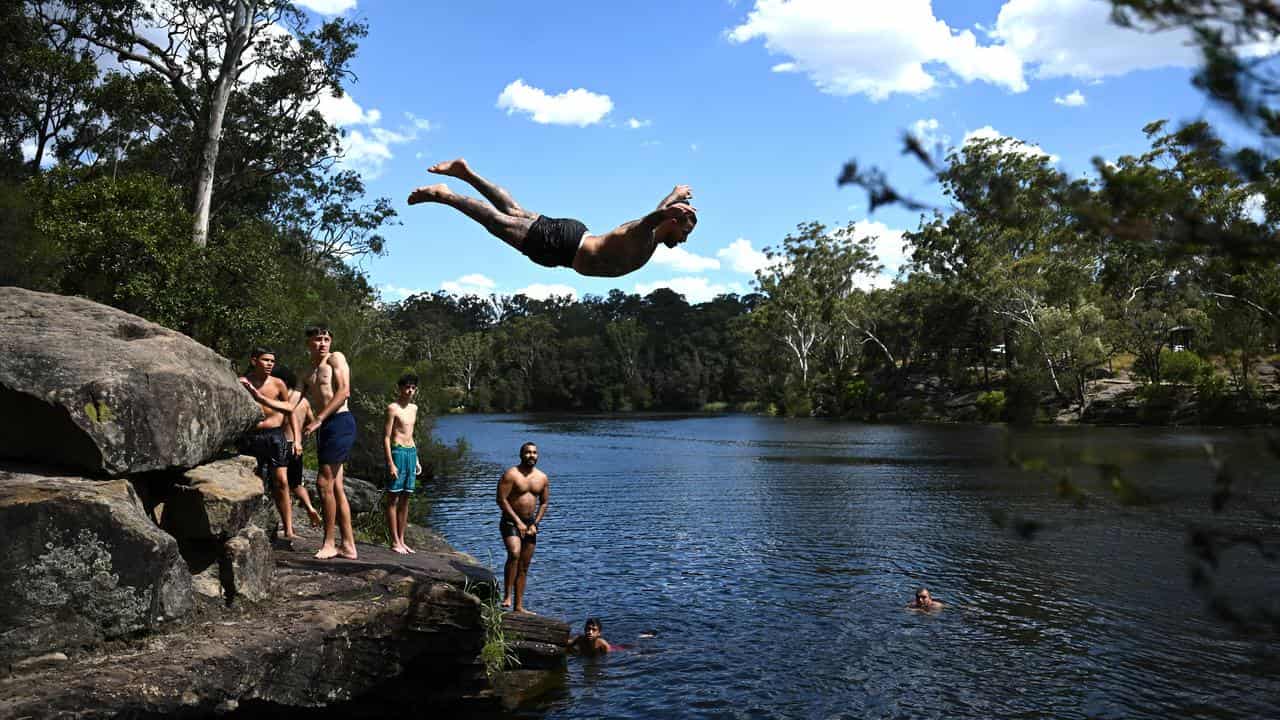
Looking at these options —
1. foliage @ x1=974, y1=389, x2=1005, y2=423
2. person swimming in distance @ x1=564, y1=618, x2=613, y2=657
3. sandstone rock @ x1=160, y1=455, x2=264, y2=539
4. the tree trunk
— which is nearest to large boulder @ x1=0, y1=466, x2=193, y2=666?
sandstone rock @ x1=160, y1=455, x2=264, y2=539

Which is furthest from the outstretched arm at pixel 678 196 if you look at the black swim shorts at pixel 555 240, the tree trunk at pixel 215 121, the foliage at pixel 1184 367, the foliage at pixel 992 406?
the foliage at pixel 992 406

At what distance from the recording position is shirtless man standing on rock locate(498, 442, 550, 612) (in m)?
10.7

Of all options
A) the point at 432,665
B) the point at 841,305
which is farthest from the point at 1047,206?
the point at 841,305

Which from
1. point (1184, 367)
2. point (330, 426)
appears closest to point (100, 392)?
point (330, 426)

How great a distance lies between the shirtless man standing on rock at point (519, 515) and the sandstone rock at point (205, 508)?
3178mm

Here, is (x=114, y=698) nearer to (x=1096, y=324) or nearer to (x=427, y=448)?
(x=427, y=448)

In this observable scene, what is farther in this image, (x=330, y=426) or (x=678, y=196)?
(x=330, y=426)

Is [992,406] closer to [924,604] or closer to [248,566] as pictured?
[924,604]

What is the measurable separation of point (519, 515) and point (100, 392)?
510 cm

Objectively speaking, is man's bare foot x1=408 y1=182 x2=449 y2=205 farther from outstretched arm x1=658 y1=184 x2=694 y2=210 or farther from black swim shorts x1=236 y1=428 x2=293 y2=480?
black swim shorts x1=236 y1=428 x2=293 y2=480

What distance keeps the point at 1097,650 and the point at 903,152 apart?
10399 millimetres

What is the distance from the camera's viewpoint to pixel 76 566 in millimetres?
6715

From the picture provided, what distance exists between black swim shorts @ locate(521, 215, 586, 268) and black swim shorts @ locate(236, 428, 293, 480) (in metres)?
5.45

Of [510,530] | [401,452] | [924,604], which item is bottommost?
[924,604]
